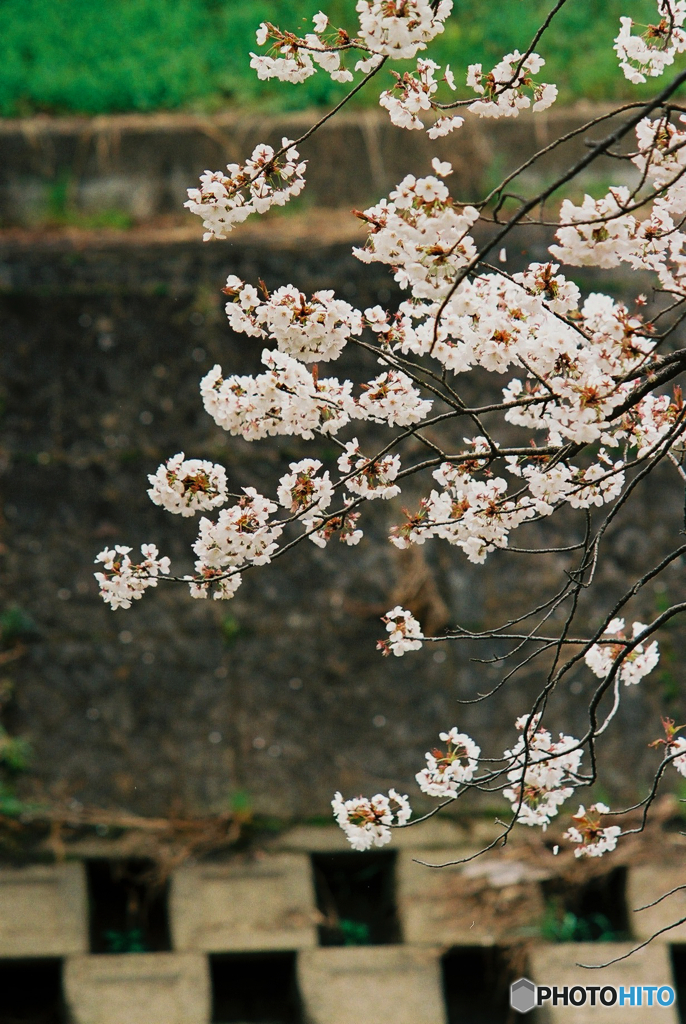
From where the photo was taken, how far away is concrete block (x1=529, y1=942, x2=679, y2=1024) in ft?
13.5

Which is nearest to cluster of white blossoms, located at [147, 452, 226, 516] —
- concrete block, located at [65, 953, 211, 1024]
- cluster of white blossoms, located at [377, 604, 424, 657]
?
cluster of white blossoms, located at [377, 604, 424, 657]

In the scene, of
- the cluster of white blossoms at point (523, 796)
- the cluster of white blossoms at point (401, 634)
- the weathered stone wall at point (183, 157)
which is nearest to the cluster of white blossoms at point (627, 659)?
the cluster of white blossoms at point (523, 796)

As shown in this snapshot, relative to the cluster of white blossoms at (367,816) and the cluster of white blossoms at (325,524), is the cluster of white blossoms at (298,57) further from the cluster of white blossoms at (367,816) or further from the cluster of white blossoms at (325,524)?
the cluster of white blossoms at (367,816)

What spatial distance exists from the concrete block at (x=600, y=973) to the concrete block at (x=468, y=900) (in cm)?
15

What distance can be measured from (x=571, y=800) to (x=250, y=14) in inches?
162

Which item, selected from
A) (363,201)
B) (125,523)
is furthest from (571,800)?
(363,201)

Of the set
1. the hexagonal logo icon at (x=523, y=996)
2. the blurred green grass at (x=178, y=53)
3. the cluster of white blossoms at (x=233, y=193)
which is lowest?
the hexagonal logo icon at (x=523, y=996)

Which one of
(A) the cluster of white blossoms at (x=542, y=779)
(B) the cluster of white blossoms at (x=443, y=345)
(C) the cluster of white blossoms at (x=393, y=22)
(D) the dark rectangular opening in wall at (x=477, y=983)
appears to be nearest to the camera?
(C) the cluster of white blossoms at (x=393, y=22)

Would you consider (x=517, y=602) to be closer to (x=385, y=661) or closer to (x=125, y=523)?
(x=385, y=661)

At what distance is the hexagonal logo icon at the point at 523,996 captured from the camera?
4.21 m

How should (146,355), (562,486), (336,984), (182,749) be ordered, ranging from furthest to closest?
(146,355)
(182,749)
(336,984)
(562,486)

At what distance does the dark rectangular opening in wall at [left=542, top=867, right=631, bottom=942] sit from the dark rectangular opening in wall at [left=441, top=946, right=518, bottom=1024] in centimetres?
22

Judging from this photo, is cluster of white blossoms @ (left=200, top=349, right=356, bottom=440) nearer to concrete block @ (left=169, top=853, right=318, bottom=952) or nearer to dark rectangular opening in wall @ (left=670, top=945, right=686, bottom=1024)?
concrete block @ (left=169, top=853, right=318, bottom=952)

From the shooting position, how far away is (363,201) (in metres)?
5.41
